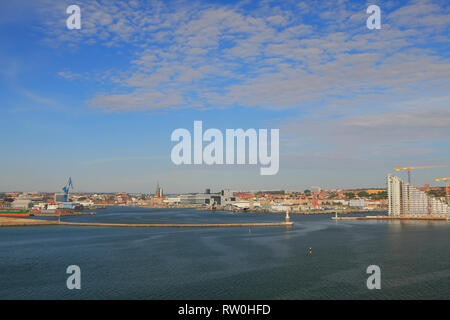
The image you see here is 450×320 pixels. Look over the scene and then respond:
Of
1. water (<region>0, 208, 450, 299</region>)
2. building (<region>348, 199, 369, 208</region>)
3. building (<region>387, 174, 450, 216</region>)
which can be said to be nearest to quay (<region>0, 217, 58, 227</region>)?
water (<region>0, 208, 450, 299</region>)

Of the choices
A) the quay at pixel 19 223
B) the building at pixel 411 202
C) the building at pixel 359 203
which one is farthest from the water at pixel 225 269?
the building at pixel 359 203

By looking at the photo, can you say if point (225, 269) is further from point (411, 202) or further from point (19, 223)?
point (411, 202)

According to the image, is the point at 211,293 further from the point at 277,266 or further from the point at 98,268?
the point at 98,268

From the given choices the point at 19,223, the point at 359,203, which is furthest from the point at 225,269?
the point at 359,203

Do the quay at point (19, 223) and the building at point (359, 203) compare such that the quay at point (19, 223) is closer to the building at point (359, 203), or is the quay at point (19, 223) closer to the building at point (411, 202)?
the building at point (411, 202)

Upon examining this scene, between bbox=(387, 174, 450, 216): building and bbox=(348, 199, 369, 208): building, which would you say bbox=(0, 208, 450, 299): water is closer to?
bbox=(387, 174, 450, 216): building
